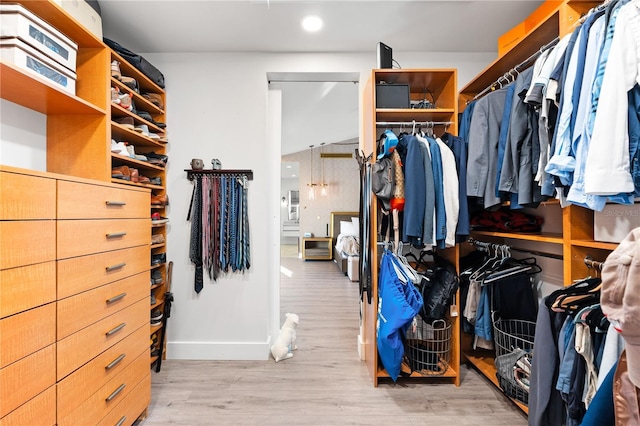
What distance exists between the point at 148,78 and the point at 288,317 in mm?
2333

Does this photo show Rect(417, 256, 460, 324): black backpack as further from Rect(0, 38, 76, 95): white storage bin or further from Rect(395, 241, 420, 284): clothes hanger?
Rect(0, 38, 76, 95): white storage bin

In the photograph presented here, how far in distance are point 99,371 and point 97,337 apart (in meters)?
0.16

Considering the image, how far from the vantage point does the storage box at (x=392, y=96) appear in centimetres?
196

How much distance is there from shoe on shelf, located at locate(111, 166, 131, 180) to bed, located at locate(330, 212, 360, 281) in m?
3.69

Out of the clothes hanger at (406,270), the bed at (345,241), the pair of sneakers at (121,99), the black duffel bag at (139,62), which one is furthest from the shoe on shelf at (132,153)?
the bed at (345,241)

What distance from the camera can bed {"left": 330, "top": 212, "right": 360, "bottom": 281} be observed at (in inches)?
204

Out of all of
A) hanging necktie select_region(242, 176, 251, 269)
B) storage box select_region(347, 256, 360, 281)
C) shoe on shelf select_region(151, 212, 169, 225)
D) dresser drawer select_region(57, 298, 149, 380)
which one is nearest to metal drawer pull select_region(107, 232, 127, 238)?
dresser drawer select_region(57, 298, 149, 380)

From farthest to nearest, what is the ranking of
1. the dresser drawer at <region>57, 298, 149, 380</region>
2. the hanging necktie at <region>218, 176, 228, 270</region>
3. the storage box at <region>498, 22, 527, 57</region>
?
the hanging necktie at <region>218, 176, 228, 270</region>
the storage box at <region>498, 22, 527, 57</region>
the dresser drawer at <region>57, 298, 149, 380</region>

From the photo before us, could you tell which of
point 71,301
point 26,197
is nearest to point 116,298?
point 71,301

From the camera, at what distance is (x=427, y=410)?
66.9 inches

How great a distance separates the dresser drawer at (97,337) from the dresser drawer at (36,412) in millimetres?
69

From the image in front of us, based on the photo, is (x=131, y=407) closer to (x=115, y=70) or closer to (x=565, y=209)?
(x=115, y=70)

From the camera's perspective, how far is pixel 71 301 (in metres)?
1.13

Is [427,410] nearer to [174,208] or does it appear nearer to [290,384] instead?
[290,384]
